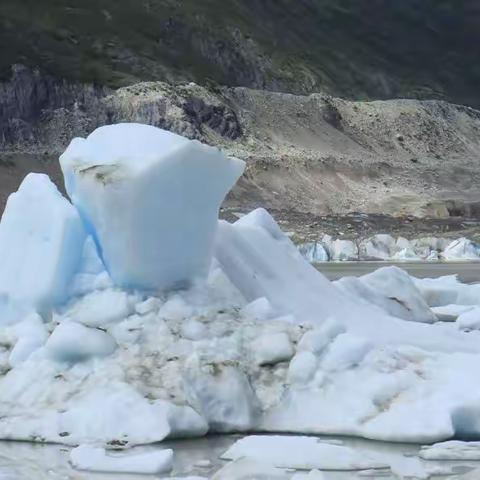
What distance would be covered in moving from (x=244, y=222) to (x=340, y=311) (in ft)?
5.52

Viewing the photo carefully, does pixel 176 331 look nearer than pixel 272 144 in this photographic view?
Yes

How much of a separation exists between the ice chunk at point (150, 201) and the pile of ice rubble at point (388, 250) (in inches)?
1143

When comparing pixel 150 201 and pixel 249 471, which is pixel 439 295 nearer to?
pixel 150 201

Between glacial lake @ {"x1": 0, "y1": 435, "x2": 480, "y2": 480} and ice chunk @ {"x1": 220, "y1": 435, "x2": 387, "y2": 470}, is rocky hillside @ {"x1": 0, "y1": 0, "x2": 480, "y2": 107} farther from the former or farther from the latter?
ice chunk @ {"x1": 220, "y1": 435, "x2": 387, "y2": 470}

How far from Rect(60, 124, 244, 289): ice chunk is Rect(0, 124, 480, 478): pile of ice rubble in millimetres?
12

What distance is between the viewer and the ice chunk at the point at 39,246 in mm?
8102

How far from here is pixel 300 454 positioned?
5.90m

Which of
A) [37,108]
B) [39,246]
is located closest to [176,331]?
[39,246]

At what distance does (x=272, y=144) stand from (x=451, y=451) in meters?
61.7

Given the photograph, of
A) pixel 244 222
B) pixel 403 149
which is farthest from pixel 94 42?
pixel 244 222

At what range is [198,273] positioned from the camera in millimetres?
8305

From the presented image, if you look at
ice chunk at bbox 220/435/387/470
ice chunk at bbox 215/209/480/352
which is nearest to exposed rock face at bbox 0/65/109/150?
ice chunk at bbox 215/209/480/352

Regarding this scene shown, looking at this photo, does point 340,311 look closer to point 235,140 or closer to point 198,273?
point 198,273

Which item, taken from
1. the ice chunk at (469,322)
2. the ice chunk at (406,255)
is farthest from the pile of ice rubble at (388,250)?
the ice chunk at (469,322)
